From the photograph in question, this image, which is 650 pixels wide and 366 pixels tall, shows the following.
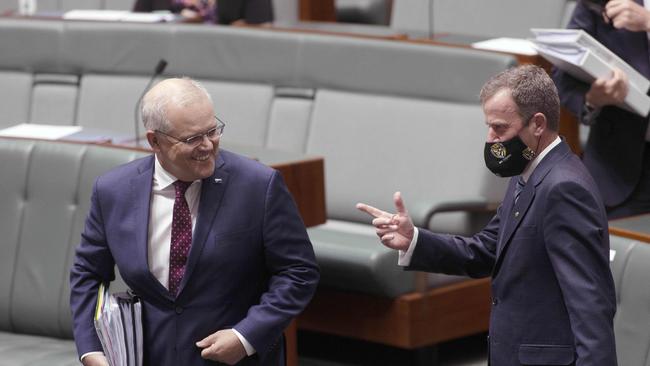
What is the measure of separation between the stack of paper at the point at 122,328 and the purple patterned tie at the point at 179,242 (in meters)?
0.06

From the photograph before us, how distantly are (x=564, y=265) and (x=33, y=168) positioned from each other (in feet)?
3.86

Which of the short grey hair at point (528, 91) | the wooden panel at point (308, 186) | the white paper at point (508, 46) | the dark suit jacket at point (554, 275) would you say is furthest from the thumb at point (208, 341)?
the white paper at point (508, 46)

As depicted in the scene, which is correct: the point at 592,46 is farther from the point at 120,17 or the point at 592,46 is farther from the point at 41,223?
the point at 120,17

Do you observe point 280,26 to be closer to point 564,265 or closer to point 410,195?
point 410,195

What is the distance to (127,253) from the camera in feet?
5.34

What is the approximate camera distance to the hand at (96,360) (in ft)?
5.44

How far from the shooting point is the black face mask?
1.43 m

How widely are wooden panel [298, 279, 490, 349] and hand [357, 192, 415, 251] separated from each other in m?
0.84

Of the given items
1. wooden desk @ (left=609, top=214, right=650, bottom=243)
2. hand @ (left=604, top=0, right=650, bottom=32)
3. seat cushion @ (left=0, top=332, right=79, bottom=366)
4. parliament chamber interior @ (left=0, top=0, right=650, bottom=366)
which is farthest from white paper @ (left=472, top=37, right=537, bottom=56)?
seat cushion @ (left=0, top=332, right=79, bottom=366)

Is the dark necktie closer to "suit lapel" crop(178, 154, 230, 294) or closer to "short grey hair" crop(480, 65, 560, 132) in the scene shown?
"short grey hair" crop(480, 65, 560, 132)

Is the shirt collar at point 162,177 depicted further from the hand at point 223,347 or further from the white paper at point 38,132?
the white paper at point 38,132

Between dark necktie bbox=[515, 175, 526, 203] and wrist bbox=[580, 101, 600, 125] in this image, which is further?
wrist bbox=[580, 101, 600, 125]

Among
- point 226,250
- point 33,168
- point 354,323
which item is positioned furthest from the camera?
point 354,323

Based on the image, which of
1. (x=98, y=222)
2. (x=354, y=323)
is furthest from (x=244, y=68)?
(x=98, y=222)
